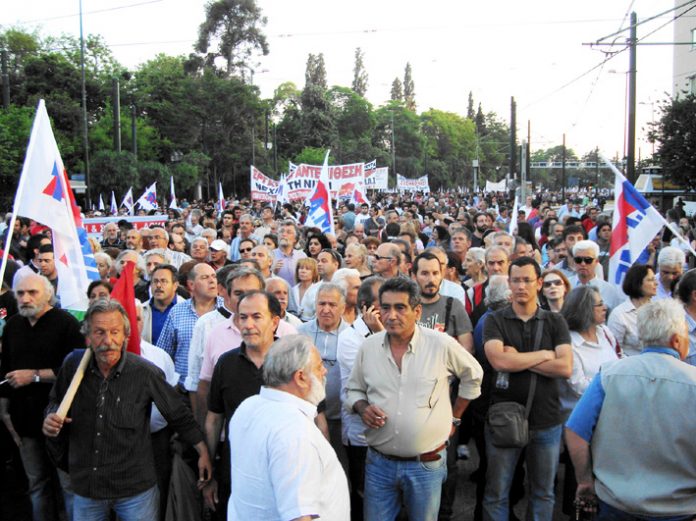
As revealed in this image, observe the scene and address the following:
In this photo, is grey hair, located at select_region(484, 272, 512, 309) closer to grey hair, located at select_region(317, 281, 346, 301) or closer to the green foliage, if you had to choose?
grey hair, located at select_region(317, 281, 346, 301)

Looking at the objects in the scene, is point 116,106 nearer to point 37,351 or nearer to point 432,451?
point 37,351

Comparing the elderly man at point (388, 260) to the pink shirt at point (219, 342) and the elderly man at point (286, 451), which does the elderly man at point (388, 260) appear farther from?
the elderly man at point (286, 451)

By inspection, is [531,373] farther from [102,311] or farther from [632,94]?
[632,94]

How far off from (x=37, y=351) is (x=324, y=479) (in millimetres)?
Result: 2696

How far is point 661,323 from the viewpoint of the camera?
329 centimetres

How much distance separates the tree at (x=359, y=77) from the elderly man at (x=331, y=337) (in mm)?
105685

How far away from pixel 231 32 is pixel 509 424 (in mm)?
60372

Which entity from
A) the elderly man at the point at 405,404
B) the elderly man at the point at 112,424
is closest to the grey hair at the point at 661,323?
the elderly man at the point at 405,404

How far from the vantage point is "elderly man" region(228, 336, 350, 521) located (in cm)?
267

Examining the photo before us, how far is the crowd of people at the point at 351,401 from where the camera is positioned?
2975mm

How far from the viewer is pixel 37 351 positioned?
4672 millimetres

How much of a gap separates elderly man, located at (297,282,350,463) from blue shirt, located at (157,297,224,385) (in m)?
0.91

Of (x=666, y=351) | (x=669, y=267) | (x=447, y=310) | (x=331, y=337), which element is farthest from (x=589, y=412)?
(x=669, y=267)

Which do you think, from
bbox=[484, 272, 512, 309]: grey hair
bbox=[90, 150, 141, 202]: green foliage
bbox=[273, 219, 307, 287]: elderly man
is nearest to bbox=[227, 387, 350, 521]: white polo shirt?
bbox=[484, 272, 512, 309]: grey hair
